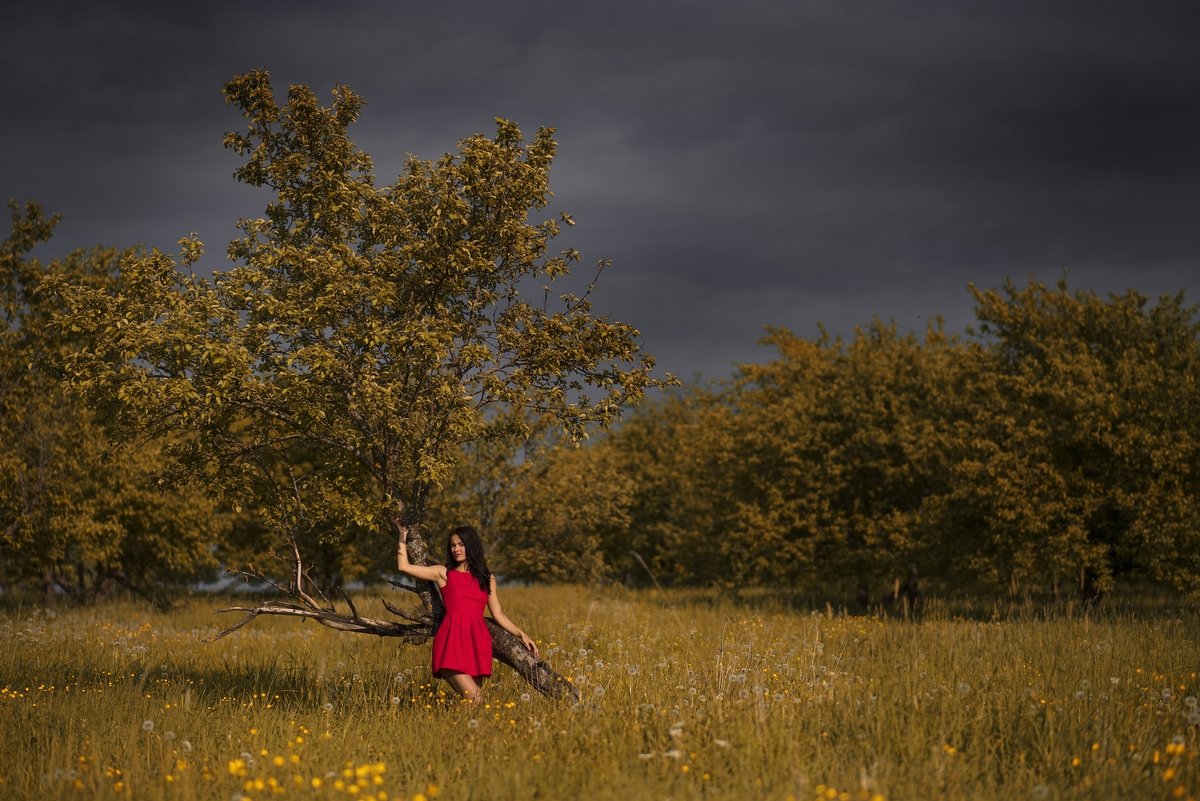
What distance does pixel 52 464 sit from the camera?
960 inches

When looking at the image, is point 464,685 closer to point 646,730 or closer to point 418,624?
point 418,624

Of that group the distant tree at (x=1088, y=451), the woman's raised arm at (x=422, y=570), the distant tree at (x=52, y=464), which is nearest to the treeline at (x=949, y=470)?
the distant tree at (x=1088, y=451)

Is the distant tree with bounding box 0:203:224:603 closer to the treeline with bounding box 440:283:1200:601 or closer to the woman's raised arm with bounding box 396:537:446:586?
the treeline with bounding box 440:283:1200:601

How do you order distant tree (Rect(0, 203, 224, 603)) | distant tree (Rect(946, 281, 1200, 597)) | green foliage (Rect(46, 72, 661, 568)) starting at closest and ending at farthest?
1. green foliage (Rect(46, 72, 661, 568))
2. distant tree (Rect(946, 281, 1200, 597))
3. distant tree (Rect(0, 203, 224, 603))

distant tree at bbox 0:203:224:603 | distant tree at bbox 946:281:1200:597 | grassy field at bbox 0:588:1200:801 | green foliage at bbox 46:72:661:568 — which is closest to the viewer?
grassy field at bbox 0:588:1200:801

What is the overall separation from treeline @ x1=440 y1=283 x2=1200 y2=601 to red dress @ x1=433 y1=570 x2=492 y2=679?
46.0 feet

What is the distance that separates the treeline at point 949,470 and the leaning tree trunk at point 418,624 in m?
13.1

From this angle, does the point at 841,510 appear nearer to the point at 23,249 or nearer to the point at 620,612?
the point at 620,612

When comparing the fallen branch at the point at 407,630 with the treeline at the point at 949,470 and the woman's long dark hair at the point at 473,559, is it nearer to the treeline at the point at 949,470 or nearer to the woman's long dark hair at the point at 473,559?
the woman's long dark hair at the point at 473,559

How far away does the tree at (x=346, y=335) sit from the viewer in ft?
30.9

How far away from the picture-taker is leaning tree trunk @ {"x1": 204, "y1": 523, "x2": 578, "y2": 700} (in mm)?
10141

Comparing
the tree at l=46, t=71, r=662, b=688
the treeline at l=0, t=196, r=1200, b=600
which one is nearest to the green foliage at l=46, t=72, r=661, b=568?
the tree at l=46, t=71, r=662, b=688

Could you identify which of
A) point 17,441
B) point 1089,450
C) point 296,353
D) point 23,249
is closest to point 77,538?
point 17,441

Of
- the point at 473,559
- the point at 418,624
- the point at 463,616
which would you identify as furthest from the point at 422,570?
the point at 418,624
